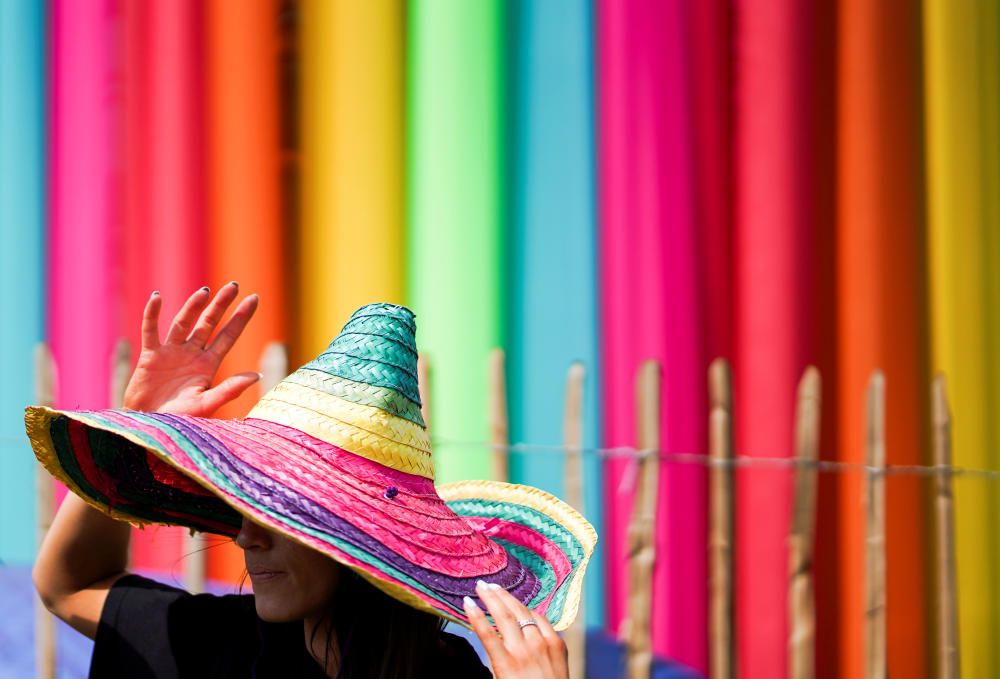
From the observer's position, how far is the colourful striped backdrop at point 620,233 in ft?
11.2

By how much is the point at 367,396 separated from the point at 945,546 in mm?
2278

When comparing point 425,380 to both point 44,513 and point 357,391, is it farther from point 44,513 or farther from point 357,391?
point 357,391

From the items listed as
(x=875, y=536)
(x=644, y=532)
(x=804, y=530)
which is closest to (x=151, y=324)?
(x=644, y=532)

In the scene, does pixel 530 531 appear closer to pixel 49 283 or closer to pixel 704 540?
pixel 704 540

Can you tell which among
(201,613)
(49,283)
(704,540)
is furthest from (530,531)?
(49,283)

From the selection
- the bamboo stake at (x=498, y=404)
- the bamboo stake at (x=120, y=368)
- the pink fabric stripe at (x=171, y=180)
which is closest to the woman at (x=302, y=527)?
the bamboo stake at (x=498, y=404)

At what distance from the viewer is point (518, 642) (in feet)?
4.14

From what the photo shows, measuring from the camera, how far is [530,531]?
1.68 metres

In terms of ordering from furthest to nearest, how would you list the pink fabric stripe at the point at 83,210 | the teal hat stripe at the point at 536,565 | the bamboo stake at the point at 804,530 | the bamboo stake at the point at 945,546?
the pink fabric stripe at the point at 83,210, the bamboo stake at the point at 945,546, the bamboo stake at the point at 804,530, the teal hat stripe at the point at 536,565

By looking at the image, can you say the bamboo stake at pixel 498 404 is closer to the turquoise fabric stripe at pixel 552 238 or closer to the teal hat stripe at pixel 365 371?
the turquoise fabric stripe at pixel 552 238

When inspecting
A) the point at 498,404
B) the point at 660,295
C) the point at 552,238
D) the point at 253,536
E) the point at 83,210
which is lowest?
the point at 253,536

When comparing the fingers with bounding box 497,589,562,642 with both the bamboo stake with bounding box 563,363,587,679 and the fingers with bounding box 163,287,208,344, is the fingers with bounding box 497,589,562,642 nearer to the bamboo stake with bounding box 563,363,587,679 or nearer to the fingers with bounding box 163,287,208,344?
the fingers with bounding box 163,287,208,344

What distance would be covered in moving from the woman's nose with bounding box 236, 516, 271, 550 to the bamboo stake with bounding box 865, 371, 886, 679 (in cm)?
201

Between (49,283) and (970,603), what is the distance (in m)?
3.39
